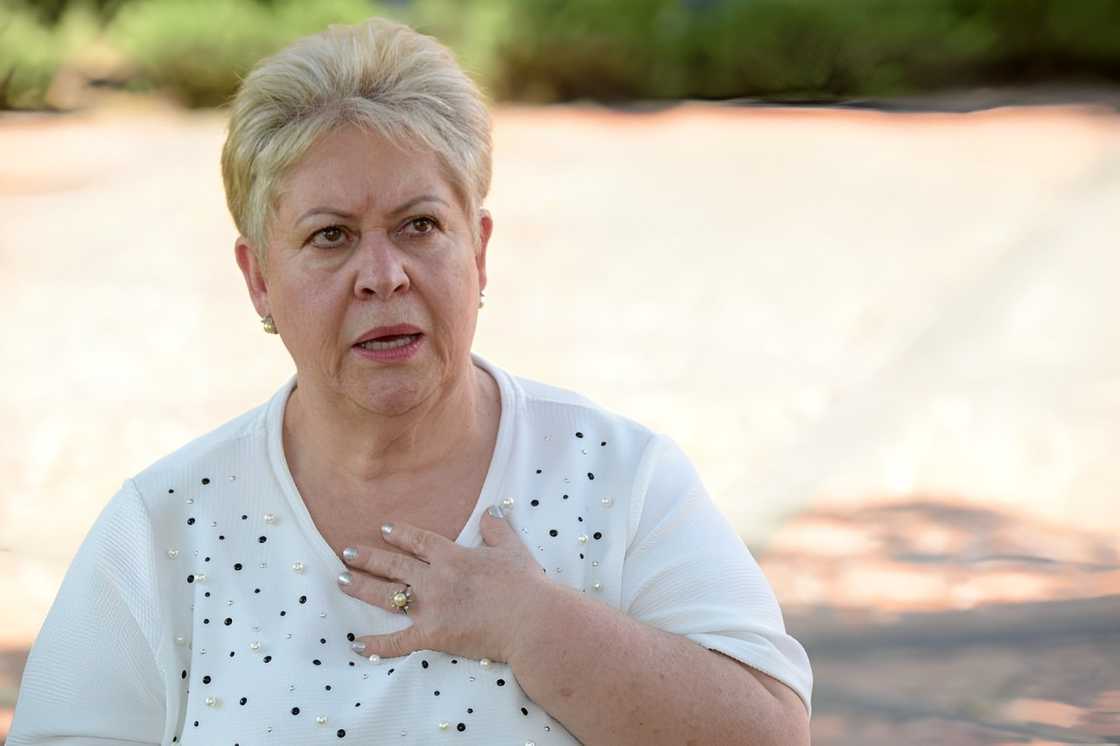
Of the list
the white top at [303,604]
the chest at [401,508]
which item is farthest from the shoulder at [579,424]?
the chest at [401,508]

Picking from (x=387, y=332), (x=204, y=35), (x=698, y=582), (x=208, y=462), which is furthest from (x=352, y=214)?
(x=204, y=35)

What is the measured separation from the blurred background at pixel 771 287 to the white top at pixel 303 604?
2.40 feet

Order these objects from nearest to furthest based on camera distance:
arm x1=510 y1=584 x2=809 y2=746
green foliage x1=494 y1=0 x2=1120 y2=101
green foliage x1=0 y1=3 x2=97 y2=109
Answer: arm x1=510 y1=584 x2=809 y2=746
green foliage x1=0 y1=3 x2=97 y2=109
green foliage x1=494 y1=0 x2=1120 y2=101

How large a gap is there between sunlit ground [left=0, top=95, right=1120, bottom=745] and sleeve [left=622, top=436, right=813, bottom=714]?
1.68 meters

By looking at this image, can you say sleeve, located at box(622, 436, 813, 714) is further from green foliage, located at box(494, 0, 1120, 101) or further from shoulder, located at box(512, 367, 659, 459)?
green foliage, located at box(494, 0, 1120, 101)

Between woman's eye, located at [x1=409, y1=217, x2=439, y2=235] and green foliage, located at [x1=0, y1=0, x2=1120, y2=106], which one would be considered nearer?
woman's eye, located at [x1=409, y1=217, x2=439, y2=235]

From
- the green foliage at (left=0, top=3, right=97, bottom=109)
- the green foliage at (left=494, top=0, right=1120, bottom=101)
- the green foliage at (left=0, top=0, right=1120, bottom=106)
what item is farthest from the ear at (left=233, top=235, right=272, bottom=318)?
the green foliage at (left=0, top=3, right=97, bottom=109)

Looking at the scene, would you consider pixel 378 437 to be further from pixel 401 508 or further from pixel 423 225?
pixel 423 225

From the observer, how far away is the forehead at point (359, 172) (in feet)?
6.32

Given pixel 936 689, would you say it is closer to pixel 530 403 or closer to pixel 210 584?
pixel 530 403

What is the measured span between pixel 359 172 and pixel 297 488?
0.45 m

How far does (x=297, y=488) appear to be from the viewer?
2.09m

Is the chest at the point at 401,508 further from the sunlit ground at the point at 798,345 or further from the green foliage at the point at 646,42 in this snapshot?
the green foliage at the point at 646,42

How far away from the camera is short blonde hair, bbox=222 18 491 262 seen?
1933 mm
